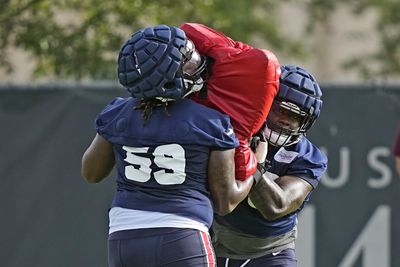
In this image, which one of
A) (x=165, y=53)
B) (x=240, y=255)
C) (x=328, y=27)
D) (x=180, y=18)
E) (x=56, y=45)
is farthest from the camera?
(x=328, y=27)

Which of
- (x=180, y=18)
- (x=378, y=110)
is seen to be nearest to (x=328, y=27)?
(x=180, y=18)

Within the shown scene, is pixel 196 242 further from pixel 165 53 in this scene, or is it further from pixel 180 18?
pixel 180 18

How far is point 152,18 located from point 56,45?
0.83 meters

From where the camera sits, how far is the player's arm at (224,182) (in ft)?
14.9

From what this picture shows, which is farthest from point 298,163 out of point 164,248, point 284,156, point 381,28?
point 381,28

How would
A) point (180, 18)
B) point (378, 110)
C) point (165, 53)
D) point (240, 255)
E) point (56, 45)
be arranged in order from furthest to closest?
point (180, 18) < point (56, 45) < point (378, 110) < point (240, 255) < point (165, 53)

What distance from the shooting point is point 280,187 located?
5.17 metres

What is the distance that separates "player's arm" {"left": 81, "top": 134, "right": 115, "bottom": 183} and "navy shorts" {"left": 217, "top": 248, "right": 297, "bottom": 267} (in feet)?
3.33

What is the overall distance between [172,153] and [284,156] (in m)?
1.01

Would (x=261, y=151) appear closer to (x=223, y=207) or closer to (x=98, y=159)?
(x=223, y=207)

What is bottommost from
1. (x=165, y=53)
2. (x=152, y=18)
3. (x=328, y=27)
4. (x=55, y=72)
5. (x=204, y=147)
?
(x=328, y=27)

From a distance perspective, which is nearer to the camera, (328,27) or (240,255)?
(240,255)

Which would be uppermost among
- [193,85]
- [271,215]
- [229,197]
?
[193,85]

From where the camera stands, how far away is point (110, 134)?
4660 millimetres
